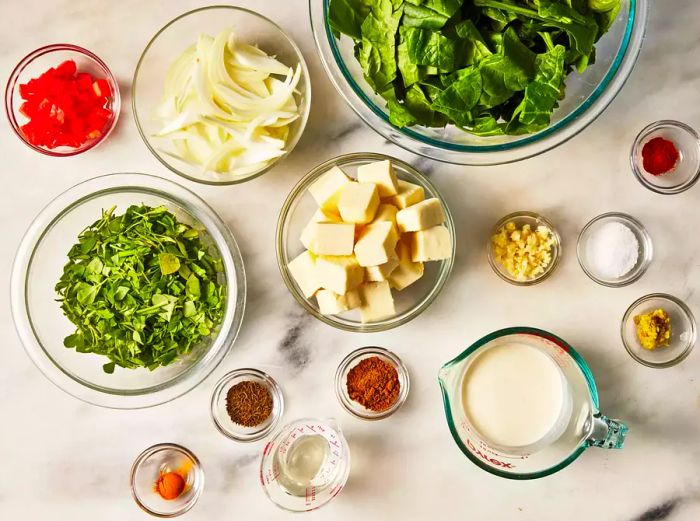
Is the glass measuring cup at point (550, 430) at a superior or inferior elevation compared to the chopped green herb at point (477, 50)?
inferior

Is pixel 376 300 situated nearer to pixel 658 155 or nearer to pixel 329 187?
pixel 329 187

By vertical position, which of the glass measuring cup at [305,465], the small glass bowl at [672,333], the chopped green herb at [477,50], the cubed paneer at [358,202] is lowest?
the glass measuring cup at [305,465]

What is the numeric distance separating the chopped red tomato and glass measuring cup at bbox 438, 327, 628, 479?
1.04m

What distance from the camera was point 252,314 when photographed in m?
1.76

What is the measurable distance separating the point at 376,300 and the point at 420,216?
23 cm

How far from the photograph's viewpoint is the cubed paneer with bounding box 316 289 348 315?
5.14 ft

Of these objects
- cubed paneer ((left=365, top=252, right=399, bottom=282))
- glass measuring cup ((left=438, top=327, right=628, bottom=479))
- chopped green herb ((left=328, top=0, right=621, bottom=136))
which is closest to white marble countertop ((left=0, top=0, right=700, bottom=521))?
glass measuring cup ((left=438, top=327, right=628, bottom=479))

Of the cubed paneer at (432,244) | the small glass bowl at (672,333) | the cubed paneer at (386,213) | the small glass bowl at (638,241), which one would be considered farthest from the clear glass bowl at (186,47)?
the small glass bowl at (672,333)

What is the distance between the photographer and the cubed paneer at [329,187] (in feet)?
5.19

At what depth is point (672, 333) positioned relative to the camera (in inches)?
68.4

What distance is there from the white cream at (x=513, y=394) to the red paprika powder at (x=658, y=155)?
0.54 m

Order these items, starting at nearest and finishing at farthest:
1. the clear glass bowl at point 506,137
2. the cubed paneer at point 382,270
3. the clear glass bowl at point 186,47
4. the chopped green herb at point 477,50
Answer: the chopped green herb at point 477,50 → the clear glass bowl at point 506,137 → the cubed paneer at point 382,270 → the clear glass bowl at point 186,47

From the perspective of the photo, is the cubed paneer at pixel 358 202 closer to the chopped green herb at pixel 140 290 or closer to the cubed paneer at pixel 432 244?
the cubed paneer at pixel 432 244

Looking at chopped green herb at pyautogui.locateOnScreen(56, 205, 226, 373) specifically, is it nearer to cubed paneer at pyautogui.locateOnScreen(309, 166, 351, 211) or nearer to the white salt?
cubed paneer at pyautogui.locateOnScreen(309, 166, 351, 211)
